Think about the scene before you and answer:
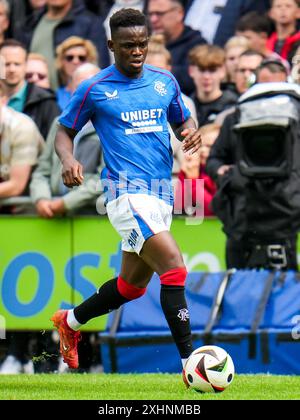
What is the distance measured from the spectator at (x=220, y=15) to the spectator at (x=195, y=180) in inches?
60.8

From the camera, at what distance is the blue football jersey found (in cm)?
852

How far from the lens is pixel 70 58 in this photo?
46.4ft

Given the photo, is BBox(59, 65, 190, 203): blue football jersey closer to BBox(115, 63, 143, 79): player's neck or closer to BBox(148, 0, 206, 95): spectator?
BBox(115, 63, 143, 79): player's neck

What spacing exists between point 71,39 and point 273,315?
495cm

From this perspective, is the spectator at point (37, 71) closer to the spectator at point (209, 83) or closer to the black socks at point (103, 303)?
the spectator at point (209, 83)

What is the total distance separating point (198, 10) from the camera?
46.9ft

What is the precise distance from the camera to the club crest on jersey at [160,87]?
8.67 m

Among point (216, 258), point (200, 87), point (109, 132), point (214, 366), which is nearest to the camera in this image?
point (214, 366)

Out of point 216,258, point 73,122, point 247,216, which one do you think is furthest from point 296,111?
point 73,122

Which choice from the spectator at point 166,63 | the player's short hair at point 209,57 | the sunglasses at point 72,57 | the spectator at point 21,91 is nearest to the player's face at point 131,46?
the spectator at point 166,63

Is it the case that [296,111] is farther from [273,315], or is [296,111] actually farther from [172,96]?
[172,96]

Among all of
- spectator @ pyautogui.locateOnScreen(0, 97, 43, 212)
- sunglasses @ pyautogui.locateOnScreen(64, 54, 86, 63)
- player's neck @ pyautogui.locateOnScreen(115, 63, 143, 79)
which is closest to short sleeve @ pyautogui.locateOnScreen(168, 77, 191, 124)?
player's neck @ pyautogui.locateOnScreen(115, 63, 143, 79)

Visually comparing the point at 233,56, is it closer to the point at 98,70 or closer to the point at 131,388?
the point at 98,70

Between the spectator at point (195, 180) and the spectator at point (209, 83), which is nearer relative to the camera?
the spectator at point (195, 180)
